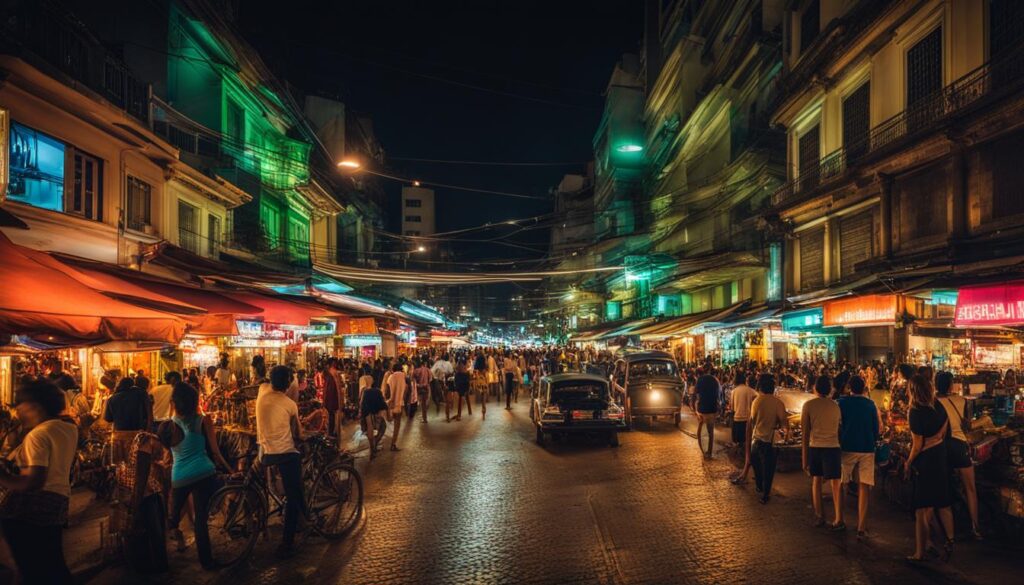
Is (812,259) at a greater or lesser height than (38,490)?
greater

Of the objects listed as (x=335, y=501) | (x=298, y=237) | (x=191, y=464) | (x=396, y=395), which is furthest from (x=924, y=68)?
(x=298, y=237)

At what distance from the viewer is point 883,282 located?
13016 mm

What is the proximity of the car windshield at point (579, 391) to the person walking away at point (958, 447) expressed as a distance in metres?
8.02

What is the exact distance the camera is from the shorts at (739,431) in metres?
11.4

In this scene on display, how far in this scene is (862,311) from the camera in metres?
13.4

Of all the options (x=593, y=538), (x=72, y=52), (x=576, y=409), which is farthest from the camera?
(x=576, y=409)

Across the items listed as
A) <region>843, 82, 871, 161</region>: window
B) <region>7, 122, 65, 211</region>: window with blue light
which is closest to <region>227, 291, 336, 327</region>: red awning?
<region>7, 122, 65, 211</region>: window with blue light

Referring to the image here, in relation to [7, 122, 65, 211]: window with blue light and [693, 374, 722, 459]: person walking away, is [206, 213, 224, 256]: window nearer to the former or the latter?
[7, 122, 65, 211]: window with blue light

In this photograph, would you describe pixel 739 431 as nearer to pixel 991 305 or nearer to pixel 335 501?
pixel 991 305

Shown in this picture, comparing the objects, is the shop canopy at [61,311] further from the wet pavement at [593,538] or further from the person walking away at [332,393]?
the person walking away at [332,393]

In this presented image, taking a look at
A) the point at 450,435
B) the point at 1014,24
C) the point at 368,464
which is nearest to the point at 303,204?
the point at 450,435

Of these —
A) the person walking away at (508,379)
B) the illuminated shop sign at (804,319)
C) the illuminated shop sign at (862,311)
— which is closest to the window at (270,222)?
the person walking away at (508,379)

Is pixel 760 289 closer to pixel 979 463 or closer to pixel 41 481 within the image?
pixel 979 463

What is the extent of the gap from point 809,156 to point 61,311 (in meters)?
24.1
